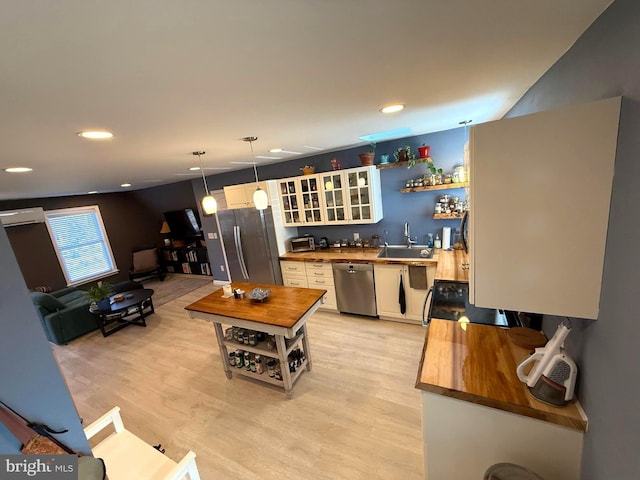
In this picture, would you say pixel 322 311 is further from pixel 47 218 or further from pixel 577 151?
pixel 47 218

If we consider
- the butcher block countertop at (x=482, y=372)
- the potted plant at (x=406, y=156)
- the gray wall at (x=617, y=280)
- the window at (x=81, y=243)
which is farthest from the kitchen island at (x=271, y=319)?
the window at (x=81, y=243)

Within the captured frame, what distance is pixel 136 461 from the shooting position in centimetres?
132

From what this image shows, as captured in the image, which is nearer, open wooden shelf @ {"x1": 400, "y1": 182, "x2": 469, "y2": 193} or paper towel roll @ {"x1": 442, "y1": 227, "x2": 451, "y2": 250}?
open wooden shelf @ {"x1": 400, "y1": 182, "x2": 469, "y2": 193}

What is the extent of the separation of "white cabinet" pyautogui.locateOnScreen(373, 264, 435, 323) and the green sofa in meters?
4.80

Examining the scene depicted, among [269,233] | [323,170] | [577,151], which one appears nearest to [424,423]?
[577,151]

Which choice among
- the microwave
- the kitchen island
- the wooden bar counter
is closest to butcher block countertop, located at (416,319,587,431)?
the wooden bar counter

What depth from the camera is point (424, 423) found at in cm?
136

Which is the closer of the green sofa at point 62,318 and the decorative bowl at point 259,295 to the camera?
the decorative bowl at point 259,295

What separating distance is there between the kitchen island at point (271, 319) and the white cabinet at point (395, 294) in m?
1.13

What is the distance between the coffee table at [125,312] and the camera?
4074 millimetres

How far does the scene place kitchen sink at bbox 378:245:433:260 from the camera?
3.46 metres

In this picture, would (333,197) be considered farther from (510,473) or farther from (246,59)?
(510,473)

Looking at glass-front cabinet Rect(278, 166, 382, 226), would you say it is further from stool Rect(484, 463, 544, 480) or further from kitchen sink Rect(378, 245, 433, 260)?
stool Rect(484, 463, 544, 480)

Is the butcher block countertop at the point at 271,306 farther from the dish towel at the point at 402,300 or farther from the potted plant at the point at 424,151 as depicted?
the potted plant at the point at 424,151
